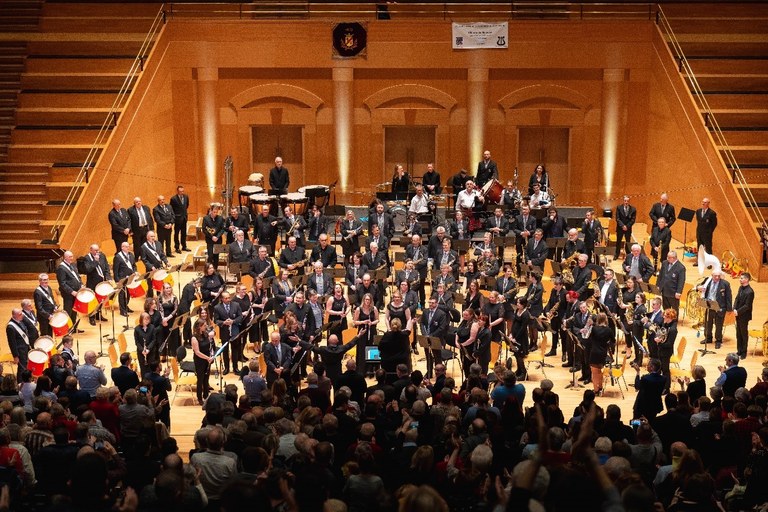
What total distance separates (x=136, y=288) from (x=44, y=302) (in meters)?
1.66

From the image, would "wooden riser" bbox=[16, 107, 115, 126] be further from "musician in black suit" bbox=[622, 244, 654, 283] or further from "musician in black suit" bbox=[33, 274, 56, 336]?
"musician in black suit" bbox=[622, 244, 654, 283]

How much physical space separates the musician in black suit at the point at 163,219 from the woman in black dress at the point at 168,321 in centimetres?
618

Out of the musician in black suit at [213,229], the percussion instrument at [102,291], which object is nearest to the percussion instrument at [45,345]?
the percussion instrument at [102,291]

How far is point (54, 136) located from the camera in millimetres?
23391

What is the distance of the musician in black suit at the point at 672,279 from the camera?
1695 centimetres

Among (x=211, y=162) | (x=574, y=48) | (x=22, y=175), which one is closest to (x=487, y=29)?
(x=574, y=48)

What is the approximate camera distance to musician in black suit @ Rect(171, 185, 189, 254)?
2197 cm

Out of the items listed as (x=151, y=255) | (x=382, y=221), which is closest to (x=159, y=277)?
(x=151, y=255)

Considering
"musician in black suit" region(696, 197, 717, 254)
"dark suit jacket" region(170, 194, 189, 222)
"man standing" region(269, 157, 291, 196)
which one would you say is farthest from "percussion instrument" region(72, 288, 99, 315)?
"musician in black suit" region(696, 197, 717, 254)

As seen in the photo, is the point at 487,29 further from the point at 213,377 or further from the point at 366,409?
the point at 366,409

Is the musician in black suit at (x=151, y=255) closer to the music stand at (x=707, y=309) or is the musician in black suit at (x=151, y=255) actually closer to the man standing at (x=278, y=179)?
the man standing at (x=278, y=179)

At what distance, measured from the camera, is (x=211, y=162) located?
84.1 ft

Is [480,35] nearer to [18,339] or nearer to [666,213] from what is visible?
[666,213]

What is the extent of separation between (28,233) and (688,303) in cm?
1350
